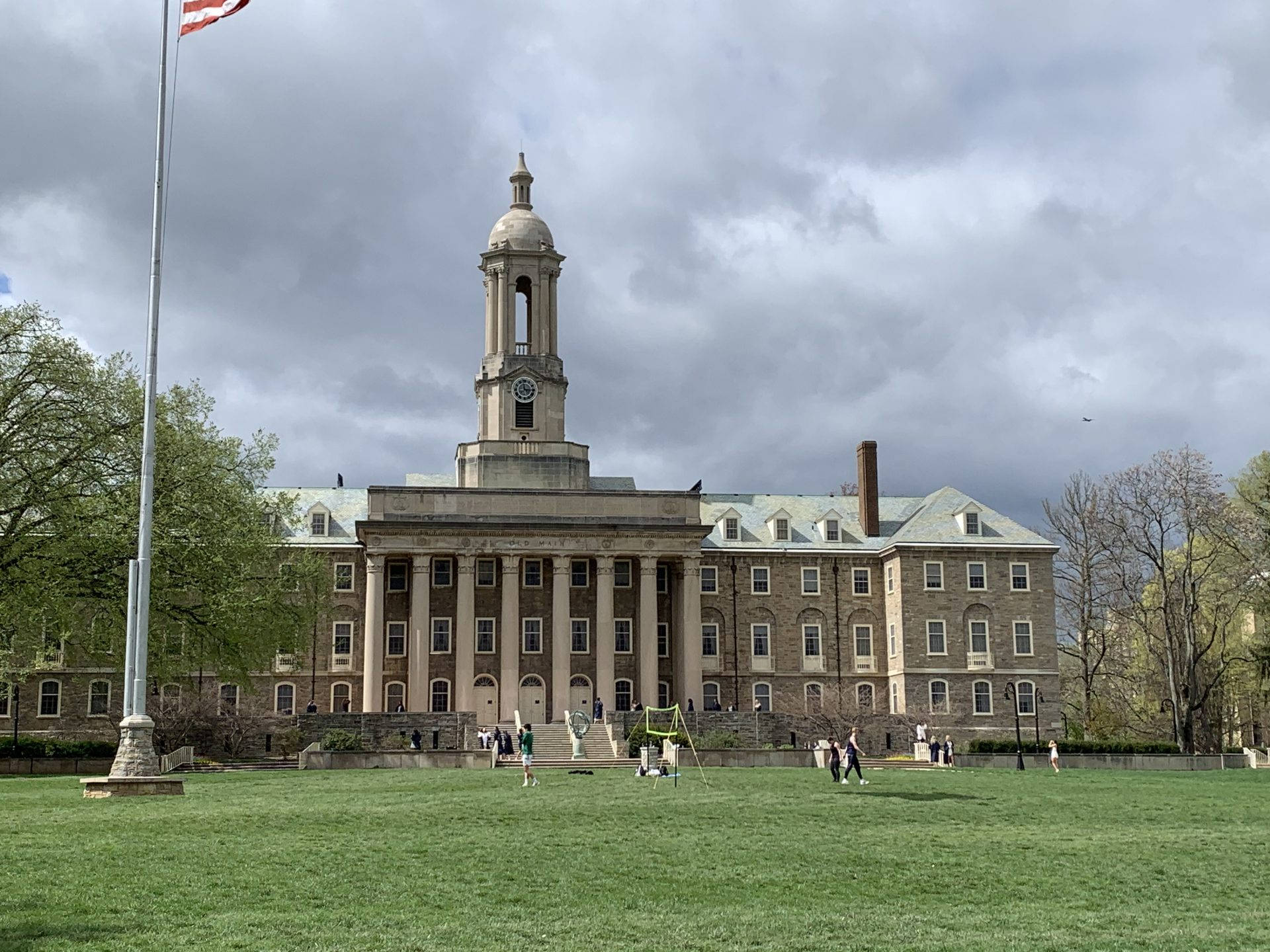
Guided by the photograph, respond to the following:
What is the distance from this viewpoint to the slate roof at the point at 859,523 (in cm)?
7831

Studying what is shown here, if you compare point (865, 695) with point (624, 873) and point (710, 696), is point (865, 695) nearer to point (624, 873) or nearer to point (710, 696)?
point (710, 696)

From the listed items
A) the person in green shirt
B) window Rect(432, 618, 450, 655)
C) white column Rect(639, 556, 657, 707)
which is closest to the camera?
the person in green shirt

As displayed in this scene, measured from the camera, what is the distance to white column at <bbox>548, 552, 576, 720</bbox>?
71250 millimetres

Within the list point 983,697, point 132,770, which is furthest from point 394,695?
point 132,770

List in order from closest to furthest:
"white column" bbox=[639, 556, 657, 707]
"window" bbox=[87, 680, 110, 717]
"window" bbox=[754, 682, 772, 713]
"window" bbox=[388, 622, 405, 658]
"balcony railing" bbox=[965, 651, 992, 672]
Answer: "window" bbox=[87, 680, 110, 717] → "white column" bbox=[639, 556, 657, 707] → "window" bbox=[388, 622, 405, 658] → "balcony railing" bbox=[965, 651, 992, 672] → "window" bbox=[754, 682, 772, 713]

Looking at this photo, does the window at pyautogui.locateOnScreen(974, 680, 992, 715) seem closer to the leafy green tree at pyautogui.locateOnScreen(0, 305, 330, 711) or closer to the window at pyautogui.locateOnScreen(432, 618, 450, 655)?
the window at pyautogui.locateOnScreen(432, 618, 450, 655)

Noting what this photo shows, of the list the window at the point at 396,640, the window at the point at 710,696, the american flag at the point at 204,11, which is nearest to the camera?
the american flag at the point at 204,11

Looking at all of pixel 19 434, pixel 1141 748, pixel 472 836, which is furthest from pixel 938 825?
pixel 1141 748

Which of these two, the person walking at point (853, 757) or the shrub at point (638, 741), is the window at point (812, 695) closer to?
the shrub at point (638, 741)

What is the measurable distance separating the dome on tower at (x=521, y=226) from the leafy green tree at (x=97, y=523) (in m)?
34.7

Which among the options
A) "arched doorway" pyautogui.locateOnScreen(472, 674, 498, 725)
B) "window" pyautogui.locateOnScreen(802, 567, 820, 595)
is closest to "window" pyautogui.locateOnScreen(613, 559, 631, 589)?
"arched doorway" pyautogui.locateOnScreen(472, 674, 498, 725)

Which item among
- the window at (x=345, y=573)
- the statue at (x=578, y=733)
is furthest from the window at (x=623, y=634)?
the statue at (x=578, y=733)

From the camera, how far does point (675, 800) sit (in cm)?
3164

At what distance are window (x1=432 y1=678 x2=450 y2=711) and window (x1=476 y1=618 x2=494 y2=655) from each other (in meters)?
2.63
